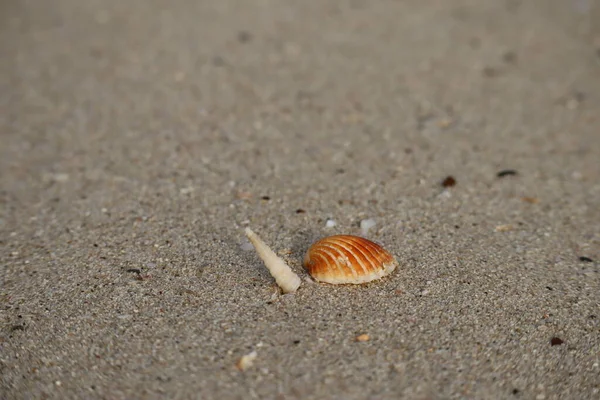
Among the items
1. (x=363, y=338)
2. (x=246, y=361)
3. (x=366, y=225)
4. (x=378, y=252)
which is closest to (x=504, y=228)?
(x=366, y=225)

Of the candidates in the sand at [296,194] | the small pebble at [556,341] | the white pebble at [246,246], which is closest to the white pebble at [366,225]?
the sand at [296,194]

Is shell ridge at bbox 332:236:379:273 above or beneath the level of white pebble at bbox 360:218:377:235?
above

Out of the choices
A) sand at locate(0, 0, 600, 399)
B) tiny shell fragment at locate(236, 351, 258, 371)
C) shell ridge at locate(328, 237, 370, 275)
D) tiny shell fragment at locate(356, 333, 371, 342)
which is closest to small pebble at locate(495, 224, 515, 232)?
sand at locate(0, 0, 600, 399)

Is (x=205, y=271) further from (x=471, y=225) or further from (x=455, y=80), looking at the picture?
(x=455, y=80)

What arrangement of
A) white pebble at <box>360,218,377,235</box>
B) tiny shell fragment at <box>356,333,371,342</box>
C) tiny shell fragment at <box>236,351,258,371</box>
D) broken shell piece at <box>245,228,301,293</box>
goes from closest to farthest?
→ tiny shell fragment at <box>236,351,258,371</box>
tiny shell fragment at <box>356,333,371,342</box>
broken shell piece at <box>245,228,301,293</box>
white pebble at <box>360,218,377,235</box>

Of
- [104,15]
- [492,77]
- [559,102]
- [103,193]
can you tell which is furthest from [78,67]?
[559,102]

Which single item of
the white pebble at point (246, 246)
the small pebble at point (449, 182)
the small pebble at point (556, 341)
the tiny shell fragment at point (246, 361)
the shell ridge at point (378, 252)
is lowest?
the small pebble at point (556, 341)

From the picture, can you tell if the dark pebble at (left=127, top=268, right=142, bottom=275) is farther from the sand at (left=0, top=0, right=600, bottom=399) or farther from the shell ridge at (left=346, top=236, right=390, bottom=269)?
the shell ridge at (left=346, top=236, right=390, bottom=269)

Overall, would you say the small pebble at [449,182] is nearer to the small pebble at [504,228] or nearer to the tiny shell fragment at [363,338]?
the small pebble at [504,228]
